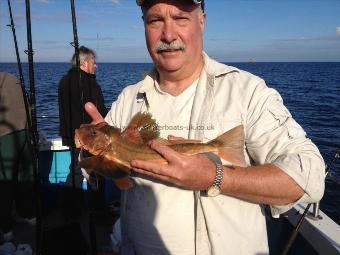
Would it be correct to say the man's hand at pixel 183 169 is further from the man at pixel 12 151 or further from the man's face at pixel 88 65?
the man's face at pixel 88 65

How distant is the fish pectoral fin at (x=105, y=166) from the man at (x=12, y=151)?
3.18 m

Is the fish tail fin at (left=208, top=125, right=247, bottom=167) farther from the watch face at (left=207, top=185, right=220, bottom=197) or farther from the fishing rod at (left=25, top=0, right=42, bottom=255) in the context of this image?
the fishing rod at (left=25, top=0, right=42, bottom=255)

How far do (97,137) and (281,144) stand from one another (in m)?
1.42

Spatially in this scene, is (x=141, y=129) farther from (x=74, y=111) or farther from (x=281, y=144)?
(x=74, y=111)

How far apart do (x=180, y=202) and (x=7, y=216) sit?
4313 millimetres

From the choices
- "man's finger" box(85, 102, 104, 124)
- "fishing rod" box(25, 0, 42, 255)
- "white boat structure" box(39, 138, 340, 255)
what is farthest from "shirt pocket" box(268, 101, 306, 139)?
"fishing rod" box(25, 0, 42, 255)

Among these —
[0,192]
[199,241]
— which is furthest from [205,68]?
[0,192]

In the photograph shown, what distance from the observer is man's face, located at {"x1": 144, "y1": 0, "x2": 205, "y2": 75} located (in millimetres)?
2953

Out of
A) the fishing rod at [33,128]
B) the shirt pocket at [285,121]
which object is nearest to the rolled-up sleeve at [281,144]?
the shirt pocket at [285,121]

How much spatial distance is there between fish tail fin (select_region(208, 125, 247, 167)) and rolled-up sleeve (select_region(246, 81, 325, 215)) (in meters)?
0.12

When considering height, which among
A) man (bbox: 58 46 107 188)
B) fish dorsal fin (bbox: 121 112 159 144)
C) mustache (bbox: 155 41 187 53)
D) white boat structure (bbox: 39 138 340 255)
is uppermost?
mustache (bbox: 155 41 187 53)

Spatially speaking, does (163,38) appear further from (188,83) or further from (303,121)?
(303,121)

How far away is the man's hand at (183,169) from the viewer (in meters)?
2.20

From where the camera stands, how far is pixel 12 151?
5.58 metres
